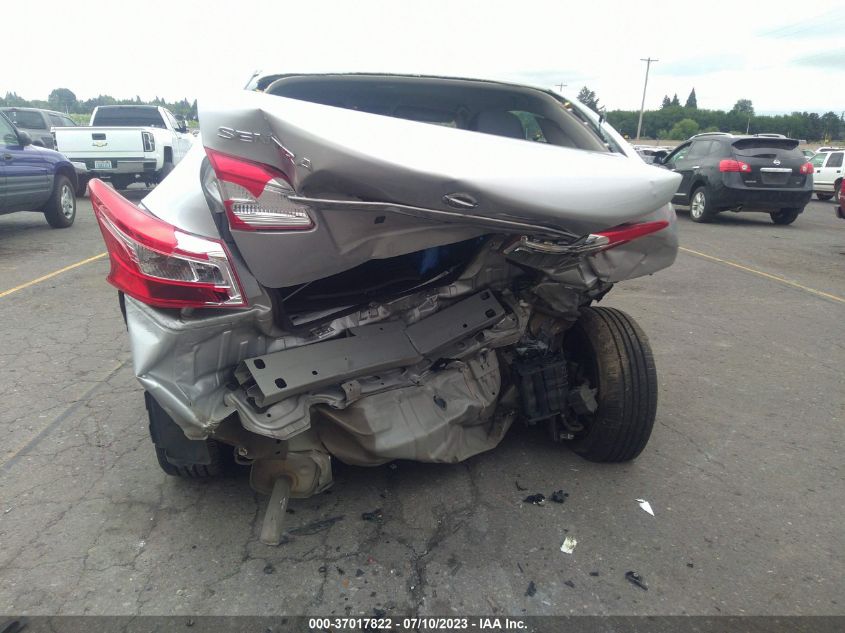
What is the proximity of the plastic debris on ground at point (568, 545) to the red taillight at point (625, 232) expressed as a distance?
46.0 inches

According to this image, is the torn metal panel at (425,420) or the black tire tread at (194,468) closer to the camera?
the torn metal panel at (425,420)

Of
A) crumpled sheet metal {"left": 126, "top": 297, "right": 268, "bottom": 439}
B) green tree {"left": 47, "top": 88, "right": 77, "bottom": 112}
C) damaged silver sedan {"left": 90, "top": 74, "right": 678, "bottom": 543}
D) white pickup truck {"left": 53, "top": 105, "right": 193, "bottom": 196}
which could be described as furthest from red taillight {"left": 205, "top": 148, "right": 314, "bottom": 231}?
green tree {"left": 47, "top": 88, "right": 77, "bottom": 112}

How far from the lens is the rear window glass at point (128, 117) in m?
15.6

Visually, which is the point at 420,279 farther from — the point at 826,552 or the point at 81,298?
the point at 81,298

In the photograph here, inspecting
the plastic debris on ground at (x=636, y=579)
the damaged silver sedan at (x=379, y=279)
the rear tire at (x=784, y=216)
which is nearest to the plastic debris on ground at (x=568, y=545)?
the plastic debris on ground at (x=636, y=579)

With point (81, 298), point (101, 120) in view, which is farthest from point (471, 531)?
point (101, 120)

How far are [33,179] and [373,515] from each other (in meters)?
8.51

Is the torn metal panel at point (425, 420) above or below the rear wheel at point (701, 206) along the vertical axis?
above

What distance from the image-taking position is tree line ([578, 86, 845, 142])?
56.5 metres

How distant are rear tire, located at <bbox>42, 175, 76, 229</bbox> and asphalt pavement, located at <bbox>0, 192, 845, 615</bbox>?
20.5ft

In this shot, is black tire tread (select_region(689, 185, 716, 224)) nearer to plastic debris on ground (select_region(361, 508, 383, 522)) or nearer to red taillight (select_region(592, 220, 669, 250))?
red taillight (select_region(592, 220, 669, 250))

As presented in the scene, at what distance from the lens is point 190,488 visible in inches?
109

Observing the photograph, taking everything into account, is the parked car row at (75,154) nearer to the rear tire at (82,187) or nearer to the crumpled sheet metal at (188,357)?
the rear tire at (82,187)

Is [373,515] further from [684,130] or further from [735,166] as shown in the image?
[684,130]
